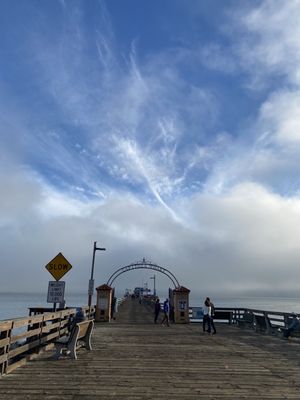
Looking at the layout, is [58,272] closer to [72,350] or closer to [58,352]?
[58,352]

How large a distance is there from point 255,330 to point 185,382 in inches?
511

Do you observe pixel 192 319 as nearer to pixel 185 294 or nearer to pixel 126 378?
pixel 185 294

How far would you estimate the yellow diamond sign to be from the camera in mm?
13703

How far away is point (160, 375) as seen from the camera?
8.07m

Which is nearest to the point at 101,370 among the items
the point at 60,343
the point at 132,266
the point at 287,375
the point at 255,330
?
the point at 60,343

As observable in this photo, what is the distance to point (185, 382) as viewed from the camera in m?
7.49

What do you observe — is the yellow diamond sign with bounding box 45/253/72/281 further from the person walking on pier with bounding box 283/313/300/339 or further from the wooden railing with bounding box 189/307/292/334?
the wooden railing with bounding box 189/307/292/334

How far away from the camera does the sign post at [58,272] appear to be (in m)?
13.5

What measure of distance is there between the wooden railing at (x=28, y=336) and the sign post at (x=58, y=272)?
2.30ft

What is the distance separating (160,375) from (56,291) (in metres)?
6.38

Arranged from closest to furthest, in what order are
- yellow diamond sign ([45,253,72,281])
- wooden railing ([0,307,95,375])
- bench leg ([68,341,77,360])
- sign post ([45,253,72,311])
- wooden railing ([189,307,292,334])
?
wooden railing ([0,307,95,375]) < bench leg ([68,341,77,360]) < sign post ([45,253,72,311]) < yellow diamond sign ([45,253,72,281]) < wooden railing ([189,307,292,334])

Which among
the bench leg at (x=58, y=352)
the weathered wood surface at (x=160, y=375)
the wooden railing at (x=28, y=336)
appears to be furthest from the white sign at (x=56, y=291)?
the bench leg at (x=58, y=352)

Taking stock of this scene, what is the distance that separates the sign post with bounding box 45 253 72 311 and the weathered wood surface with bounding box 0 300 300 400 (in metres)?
2.38

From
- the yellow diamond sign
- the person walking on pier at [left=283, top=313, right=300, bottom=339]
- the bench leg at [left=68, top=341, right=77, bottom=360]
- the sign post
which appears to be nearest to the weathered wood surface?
the bench leg at [left=68, top=341, right=77, bottom=360]
